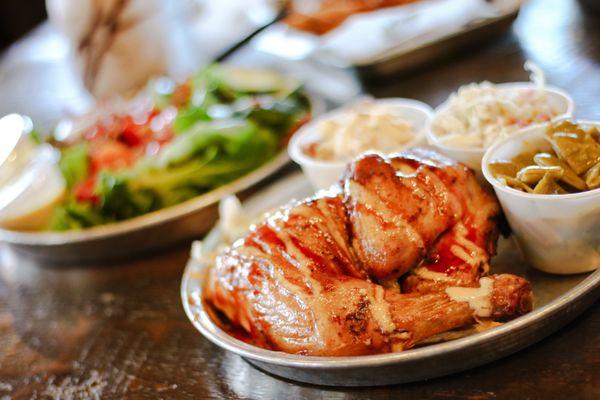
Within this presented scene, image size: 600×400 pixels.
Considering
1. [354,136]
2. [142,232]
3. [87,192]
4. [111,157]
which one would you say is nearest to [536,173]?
[354,136]

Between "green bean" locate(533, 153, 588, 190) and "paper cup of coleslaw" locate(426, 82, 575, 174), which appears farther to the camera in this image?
"paper cup of coleslaw" locate(426, 82, 575, 174)

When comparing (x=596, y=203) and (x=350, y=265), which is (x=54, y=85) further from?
(x=596, y=203)

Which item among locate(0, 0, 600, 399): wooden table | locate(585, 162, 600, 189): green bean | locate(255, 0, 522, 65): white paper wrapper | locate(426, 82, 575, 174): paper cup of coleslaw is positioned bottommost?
locate(0, 0, 600, 399): wooden table

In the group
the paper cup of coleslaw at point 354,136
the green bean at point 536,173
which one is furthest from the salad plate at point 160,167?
the green bean at point 536,173

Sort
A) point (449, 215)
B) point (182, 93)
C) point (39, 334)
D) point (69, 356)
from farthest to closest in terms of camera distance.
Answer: point (182, 93) < point (39, 334) < point (69, 356) < point (449, 215)

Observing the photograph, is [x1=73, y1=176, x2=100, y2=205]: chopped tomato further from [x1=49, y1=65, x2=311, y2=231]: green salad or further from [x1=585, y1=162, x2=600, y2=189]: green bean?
[x1=585, y1=162, x2=600, y2=189]: green bean

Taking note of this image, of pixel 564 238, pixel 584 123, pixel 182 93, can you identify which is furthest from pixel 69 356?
pixel 182 93

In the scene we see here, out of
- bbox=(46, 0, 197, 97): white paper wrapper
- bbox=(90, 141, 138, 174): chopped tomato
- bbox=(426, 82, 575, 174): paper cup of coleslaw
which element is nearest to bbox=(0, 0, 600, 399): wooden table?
bbox=(426, 82, 575, 174): paper cup of coleslaw
